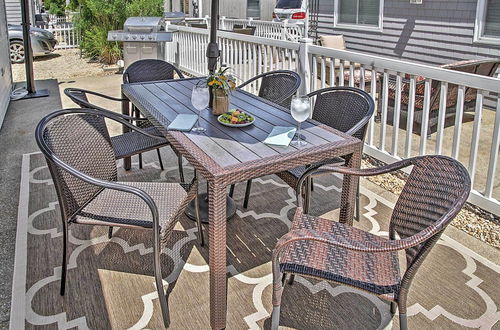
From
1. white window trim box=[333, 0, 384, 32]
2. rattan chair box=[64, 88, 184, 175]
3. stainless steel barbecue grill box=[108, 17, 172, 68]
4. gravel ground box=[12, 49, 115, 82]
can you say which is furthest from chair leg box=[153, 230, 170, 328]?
gravel ground box=[12, 49, 115, 82]

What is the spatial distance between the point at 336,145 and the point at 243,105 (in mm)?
980

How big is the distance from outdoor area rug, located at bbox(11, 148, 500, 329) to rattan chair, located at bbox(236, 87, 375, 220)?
1.56 feet

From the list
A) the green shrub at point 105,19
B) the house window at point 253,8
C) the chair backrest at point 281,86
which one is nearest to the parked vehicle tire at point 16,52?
the green shrub at point 105,19

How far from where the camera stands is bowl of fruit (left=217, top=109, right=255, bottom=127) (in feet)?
8.12

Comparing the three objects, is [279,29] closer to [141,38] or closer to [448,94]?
[141,38]

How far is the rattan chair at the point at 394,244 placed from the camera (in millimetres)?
1547

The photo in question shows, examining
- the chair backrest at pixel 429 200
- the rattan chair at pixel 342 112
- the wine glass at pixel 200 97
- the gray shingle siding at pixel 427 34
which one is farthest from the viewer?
the gray shingle siding at pixel 427 34

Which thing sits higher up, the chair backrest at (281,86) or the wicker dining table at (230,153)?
the chair backrest at (281,86)

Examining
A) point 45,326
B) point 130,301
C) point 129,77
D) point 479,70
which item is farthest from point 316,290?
point 479,70

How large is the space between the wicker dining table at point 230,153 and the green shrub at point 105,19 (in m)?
7.78

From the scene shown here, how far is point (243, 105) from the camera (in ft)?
9.82

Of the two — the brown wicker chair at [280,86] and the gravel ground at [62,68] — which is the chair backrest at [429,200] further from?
the gravel ground at [62,68]

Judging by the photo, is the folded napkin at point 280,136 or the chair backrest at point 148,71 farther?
the chair backrest at point 148,71

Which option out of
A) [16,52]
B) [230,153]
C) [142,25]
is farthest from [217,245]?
[16,52]
